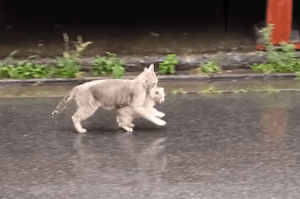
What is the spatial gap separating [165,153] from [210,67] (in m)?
3.04

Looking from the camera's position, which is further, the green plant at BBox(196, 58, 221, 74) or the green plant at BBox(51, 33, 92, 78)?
the green plant at BBox(196, 58, 221, 74)

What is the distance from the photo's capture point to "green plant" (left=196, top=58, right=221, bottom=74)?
7.76 meters

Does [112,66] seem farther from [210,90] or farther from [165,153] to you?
[165,153]

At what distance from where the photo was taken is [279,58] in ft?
25.3

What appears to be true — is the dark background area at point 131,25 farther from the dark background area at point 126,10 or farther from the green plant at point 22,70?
the green plant at point 22,70

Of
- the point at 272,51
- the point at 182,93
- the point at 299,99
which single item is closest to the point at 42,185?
the point at 182,93

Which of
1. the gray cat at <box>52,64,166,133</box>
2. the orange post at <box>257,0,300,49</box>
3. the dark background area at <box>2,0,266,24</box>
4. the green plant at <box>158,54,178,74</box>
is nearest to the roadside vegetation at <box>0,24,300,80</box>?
the green plant at <box>158,54,178,74</box>

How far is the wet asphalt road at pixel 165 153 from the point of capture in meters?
4.29

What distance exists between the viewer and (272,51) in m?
7.74

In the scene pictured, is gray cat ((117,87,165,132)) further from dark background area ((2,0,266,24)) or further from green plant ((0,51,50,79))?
dark background area ((2,0,266,24))

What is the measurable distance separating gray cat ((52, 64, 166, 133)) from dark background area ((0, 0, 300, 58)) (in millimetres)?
3336

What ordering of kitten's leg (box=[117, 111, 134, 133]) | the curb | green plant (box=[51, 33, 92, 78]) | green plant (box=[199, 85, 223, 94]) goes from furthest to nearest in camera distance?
1. green plant (box=[51, 33, 92, 78])
2. the curb
3. green plant (box=[199, 85, 223, 94])
4. kitten's leg (box=[117, 111, 134, 133])

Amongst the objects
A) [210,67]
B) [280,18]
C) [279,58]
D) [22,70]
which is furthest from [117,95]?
[280,18]

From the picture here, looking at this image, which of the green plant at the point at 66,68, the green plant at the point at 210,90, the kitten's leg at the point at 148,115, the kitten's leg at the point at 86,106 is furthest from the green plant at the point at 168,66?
the kitten's leg at the point at 86,106
